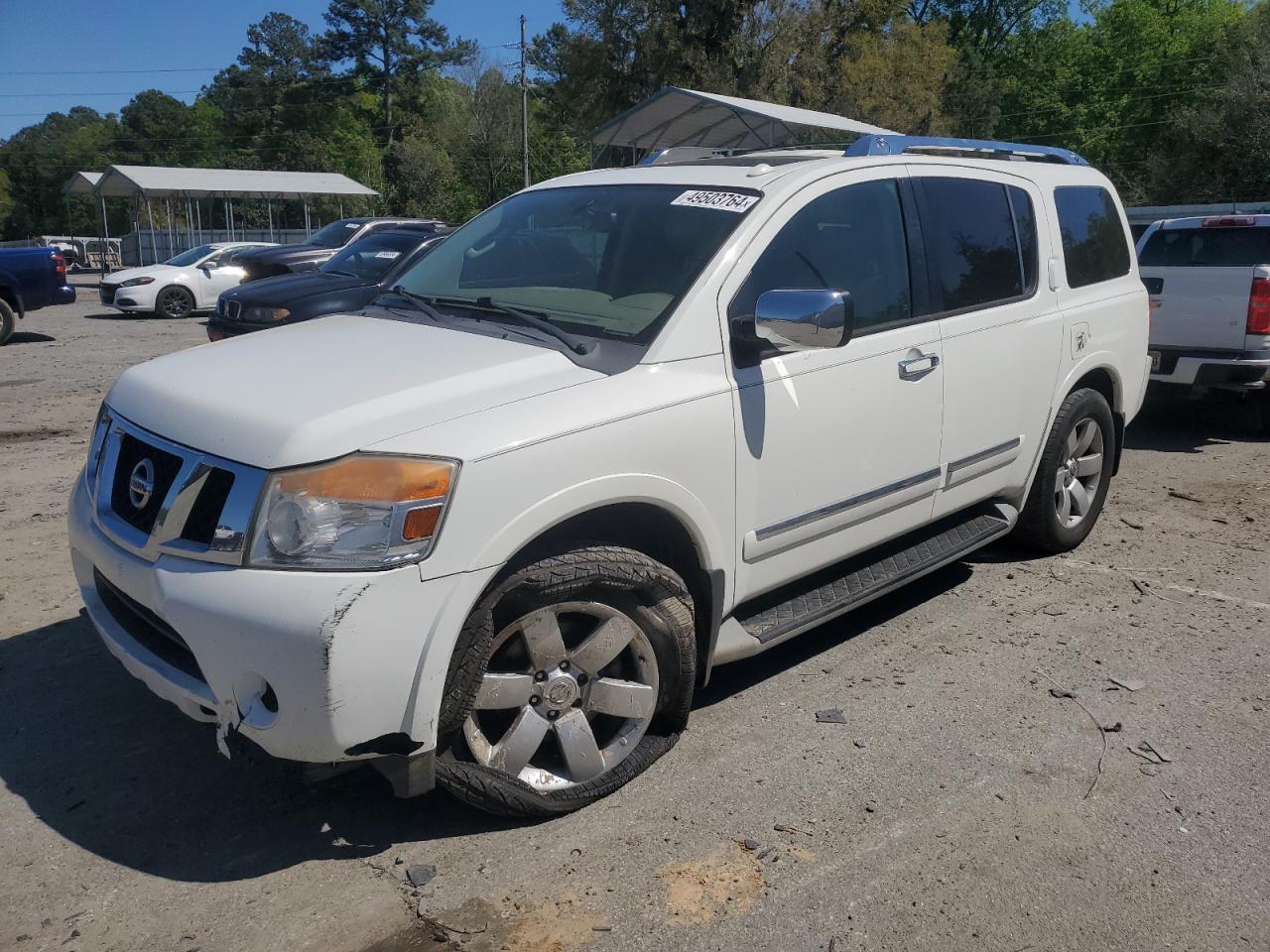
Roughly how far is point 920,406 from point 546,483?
185 centimetres

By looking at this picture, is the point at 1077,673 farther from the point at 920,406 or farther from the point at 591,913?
the point at 591,913

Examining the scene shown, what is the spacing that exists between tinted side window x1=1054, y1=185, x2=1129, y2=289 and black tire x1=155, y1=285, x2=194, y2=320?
19261mm

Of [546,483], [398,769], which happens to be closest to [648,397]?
[546,483]

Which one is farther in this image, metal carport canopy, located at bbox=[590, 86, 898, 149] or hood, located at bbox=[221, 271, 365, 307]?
metal carport canopy, located at bbox=[590, 86, 898, 149]

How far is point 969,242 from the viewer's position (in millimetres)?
4570

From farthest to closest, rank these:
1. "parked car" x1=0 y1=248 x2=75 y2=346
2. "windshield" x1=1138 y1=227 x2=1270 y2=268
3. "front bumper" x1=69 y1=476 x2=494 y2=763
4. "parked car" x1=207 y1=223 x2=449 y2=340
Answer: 1. "parked car" x1=0 y1=248 x2=75 y2=346
2. "parked car" x1=207 y1=223 x2=449 y2=340
3. "windshield" x1=1138 y1=227 x2=1270 y2=268
4. "front bumper" x1=69 y1=476 x2=494 y2=763

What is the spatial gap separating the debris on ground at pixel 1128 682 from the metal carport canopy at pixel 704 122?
1311 centimetres

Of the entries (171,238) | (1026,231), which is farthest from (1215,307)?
(171,238)

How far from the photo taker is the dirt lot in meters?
2.76

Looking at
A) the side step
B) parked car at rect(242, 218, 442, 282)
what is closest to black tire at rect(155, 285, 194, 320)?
parked car at rect(242, 218, 442, 282)

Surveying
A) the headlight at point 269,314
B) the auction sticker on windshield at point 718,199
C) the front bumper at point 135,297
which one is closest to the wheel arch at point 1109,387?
the auction sticker on windshield at point 718,199

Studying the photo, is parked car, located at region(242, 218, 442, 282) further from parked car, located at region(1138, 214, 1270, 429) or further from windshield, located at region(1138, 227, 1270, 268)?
parked car, located at region(1138, 214, 1270, 429)

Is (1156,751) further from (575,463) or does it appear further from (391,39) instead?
(391,39)

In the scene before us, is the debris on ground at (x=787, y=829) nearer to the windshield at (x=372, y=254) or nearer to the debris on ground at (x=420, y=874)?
the debris on ground at (x=420, y=874)
